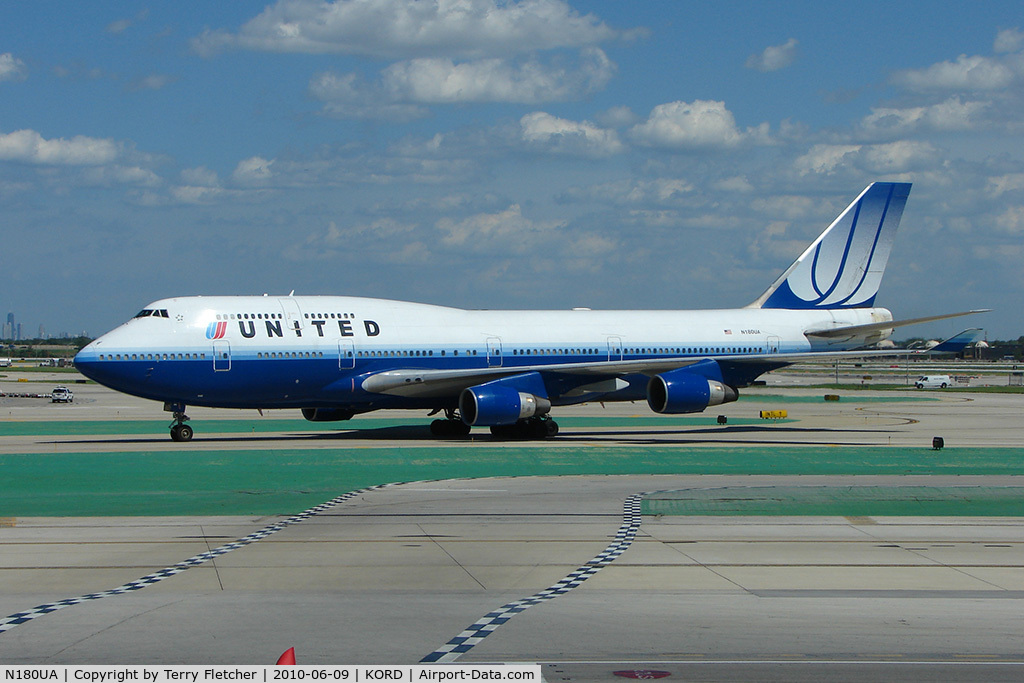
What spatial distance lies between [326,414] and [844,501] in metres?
23.3

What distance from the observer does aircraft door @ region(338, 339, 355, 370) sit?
37256 millimetres

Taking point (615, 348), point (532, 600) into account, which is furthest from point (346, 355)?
point (532, 600)

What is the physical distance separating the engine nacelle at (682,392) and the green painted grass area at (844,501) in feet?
40.8

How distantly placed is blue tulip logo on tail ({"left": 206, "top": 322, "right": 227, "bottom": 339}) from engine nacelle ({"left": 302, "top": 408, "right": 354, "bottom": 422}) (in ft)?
→ 19.4

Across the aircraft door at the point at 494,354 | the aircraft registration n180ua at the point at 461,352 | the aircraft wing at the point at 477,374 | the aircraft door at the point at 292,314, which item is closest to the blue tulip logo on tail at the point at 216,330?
the aircraft registration n180ua at the point at 461,352

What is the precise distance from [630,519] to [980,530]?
6.22m

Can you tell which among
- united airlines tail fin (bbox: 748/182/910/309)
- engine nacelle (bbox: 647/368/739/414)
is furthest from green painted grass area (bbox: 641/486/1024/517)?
united airlines tail fin (bbox: 748/182/910/309)

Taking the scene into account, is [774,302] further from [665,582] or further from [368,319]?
[665,582]

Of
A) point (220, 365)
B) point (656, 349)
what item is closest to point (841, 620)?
point (220, 365)

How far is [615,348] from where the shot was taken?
4134 centimetres

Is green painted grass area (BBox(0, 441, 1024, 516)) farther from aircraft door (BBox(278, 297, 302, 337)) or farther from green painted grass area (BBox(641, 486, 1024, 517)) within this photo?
aircraft door (BBox(278, 297, 302, 337))

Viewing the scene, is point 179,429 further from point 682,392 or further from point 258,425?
point 682,392

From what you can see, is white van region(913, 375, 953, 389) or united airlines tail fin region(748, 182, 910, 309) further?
white van region(913, 375, 953, 389)

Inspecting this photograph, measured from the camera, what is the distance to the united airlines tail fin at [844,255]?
4597 centimetres
